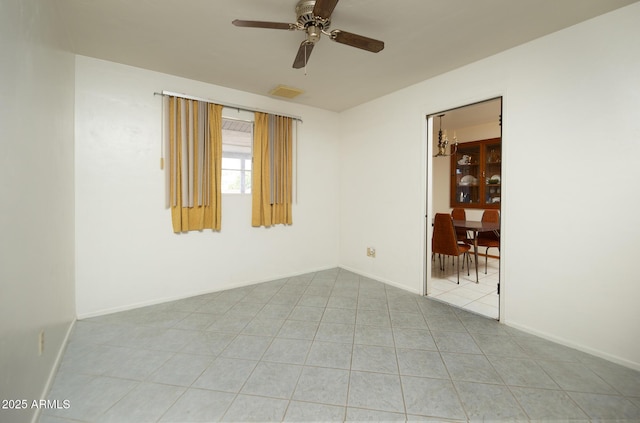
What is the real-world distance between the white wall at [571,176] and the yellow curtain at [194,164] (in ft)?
8.96

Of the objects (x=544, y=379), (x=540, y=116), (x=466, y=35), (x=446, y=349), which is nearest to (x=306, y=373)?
(x=446, y=349)

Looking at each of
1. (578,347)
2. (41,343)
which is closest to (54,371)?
(41,343)

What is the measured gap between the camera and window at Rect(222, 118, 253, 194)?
11.3 feet

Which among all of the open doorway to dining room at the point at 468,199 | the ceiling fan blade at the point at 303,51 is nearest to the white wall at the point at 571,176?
the open doorway to dining room at the point at 468,199

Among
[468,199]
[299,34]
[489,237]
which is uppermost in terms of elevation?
[299,34]

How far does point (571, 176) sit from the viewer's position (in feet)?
6.98

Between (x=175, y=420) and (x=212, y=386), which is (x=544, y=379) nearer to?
(x=212, y=386)

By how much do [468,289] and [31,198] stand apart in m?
4.26

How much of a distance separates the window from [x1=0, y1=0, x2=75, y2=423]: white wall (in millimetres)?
1547

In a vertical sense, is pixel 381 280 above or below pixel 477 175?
below

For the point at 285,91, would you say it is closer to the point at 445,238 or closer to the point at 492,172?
the point at 445,238

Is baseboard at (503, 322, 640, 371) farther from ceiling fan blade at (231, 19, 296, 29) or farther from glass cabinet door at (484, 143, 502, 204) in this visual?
glass cabinet door at (484, 143, 502, 204)

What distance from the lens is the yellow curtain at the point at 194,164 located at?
9.82ft

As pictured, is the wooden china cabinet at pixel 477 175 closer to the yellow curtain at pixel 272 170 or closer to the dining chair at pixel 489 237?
the dining chair at pixel 489 237
